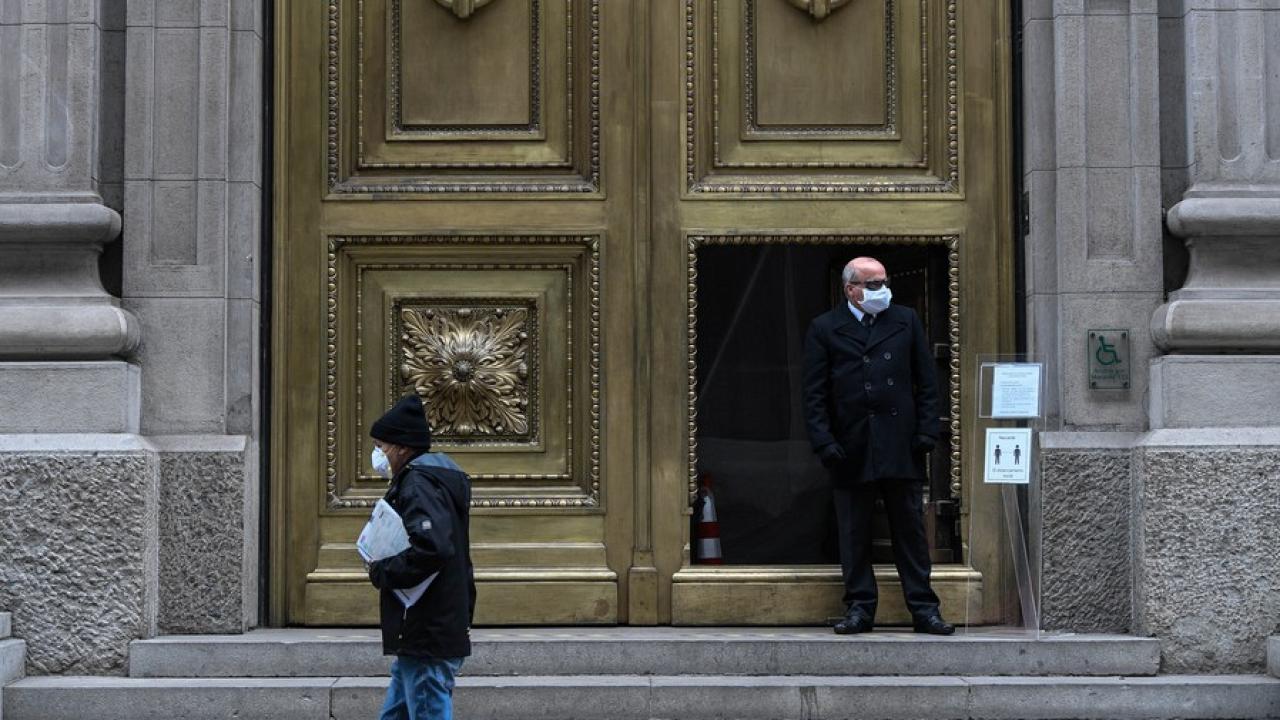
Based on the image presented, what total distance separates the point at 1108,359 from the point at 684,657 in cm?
262

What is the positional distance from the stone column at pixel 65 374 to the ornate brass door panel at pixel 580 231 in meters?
0.94

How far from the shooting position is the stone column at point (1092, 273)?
9562 millimetres

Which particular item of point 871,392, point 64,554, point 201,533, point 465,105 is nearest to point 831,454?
point 871,392

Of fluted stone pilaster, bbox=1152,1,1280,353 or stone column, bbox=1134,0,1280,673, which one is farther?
fluted stone pilaster, bbox=1152,1,1280,353

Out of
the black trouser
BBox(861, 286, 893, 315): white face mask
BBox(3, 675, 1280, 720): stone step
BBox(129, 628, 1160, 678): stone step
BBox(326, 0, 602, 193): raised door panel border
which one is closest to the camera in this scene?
BBox(3, 675, 1280, 720): stone step

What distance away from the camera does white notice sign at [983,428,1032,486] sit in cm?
978

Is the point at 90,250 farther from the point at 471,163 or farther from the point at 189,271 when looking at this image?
the point at 471,163

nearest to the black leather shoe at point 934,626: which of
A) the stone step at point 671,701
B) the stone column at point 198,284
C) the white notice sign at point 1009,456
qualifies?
the stone step at point 671,701

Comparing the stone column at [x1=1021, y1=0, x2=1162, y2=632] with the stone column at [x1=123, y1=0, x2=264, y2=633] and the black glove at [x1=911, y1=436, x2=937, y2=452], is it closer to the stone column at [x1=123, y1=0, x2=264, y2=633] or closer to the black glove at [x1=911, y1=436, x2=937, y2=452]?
the black glove at [x1=911, y1=436, x2=937, y2=452]

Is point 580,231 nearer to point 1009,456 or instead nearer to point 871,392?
point 871,392

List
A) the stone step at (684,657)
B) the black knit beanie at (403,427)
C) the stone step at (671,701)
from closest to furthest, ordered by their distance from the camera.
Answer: the black knit beanie at (403,427)
the stone step at (671,701)
the stone step at (684,657)

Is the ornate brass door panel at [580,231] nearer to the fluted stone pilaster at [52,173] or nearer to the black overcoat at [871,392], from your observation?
the black overcoat at [871,392]

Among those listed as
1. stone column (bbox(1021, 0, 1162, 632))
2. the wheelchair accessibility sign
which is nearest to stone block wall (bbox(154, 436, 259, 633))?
stone column (bbox(1021, 0, 1162, 632))

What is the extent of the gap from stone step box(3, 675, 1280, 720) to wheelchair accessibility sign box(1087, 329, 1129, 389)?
158 centimetres
